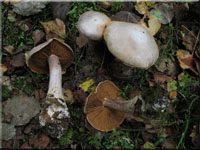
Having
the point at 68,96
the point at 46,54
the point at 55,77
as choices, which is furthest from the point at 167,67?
the point at 46,54

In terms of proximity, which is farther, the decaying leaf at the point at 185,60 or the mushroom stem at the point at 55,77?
the decaying leaf at the point at 185,60

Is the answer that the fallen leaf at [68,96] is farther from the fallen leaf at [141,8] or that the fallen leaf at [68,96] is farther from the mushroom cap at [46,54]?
the fallen leaf at [141,8]

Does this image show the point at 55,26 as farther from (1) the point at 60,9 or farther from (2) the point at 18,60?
(2) the point at 18,60

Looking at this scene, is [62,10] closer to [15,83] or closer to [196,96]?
[15,83]

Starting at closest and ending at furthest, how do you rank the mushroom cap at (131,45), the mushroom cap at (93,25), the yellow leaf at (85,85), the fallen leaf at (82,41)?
the mushroom cap at (131,45) → the mushroom cap at (93,25) → the yellow leaf at (85,85) → the fallen leaf at (82,41)

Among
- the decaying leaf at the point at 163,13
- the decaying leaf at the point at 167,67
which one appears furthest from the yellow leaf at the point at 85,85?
the decaying leaf at the point at 163,13

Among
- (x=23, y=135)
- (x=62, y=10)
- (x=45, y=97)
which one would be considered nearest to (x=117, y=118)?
(x=45, y=97)
